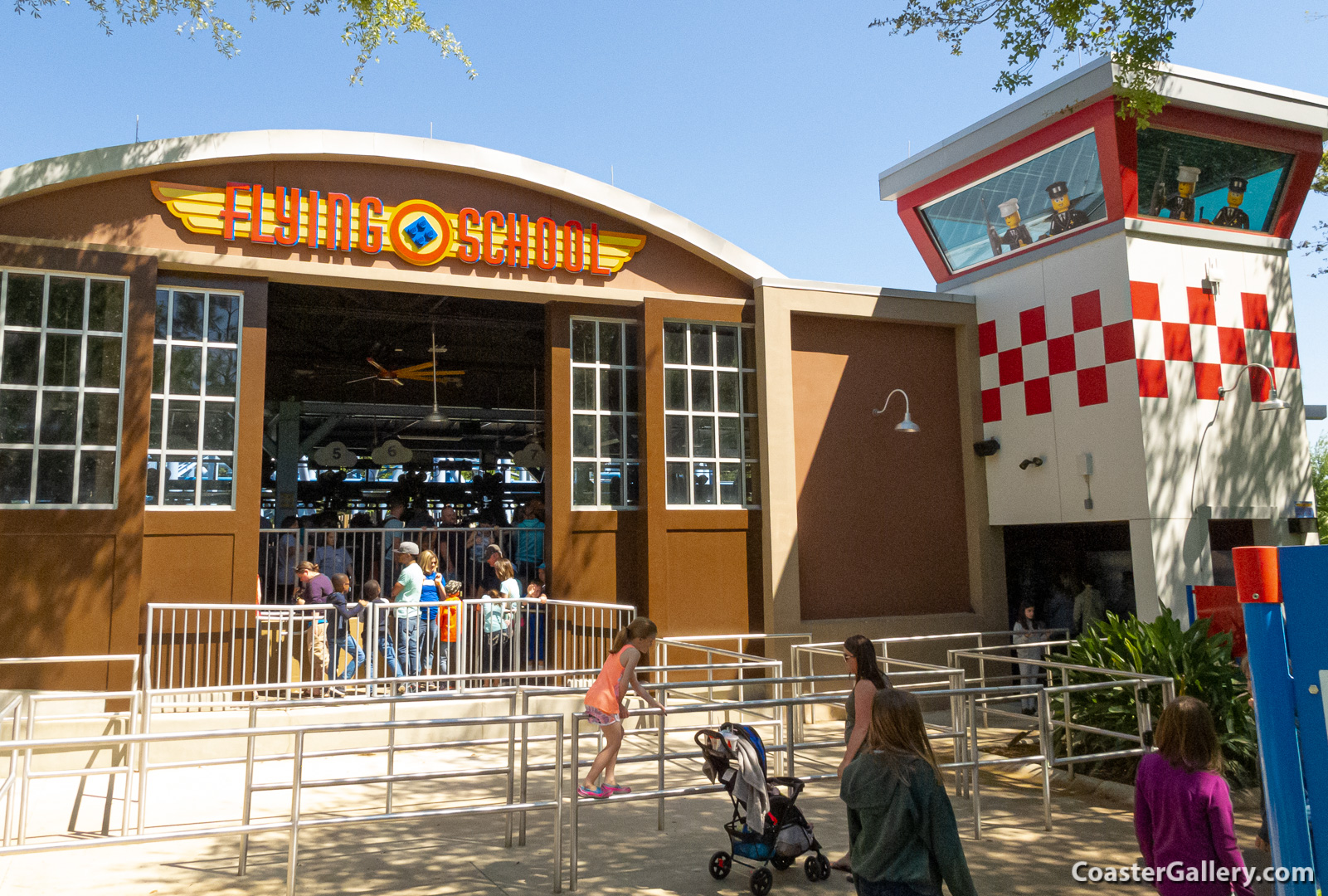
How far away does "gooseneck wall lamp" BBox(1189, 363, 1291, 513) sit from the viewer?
38.0 feet

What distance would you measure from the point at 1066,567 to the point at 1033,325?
3809 mm

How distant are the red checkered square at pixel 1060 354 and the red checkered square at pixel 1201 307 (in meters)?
1.53

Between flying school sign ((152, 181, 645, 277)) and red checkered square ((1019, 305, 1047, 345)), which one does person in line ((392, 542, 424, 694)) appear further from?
red checkered square ((1019, 305, 1047, 345))

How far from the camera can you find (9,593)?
9219 millimetres

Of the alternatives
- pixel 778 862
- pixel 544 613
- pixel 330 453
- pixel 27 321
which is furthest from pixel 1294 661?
pixel 330 453

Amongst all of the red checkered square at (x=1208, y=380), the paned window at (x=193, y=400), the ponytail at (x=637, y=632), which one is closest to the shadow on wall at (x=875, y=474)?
the red checkered square at (x=1208, y=380)

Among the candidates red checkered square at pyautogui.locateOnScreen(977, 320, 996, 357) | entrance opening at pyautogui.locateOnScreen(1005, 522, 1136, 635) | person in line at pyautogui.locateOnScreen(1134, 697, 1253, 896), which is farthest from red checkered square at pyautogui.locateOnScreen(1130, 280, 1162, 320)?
person in line at pyautogui.locateOnScreen(1134, 697, 1253, 896)

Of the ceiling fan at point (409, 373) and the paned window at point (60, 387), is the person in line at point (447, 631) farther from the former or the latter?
the ceiling fan at point (409, 373)

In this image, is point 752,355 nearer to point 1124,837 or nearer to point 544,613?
point 544,613

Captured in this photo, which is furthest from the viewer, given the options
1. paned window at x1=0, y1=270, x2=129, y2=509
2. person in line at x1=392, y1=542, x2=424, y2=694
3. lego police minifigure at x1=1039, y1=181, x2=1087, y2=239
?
lego police minifigure at x1=1039, y1=181, x2=1087, y2=239

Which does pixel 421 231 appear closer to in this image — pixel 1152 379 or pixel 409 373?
pixel 409 373

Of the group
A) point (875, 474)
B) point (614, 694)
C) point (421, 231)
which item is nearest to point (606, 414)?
point (421, 231)

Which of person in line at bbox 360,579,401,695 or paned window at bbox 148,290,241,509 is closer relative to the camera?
person in line at bbox 360,579,401,695

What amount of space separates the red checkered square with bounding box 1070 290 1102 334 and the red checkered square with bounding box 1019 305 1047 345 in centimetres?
51
